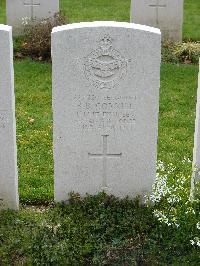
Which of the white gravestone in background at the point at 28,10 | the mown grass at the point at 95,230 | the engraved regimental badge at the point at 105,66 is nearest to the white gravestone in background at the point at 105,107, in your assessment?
the engraved regimental badge at the point at 105,66

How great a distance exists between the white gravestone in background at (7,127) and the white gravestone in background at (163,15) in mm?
6720

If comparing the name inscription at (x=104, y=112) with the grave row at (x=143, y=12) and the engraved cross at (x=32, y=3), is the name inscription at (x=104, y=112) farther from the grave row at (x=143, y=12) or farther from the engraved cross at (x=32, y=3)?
the engraved cross at (x=32, y=3)

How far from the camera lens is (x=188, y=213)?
5555mm

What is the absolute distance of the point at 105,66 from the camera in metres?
5.72

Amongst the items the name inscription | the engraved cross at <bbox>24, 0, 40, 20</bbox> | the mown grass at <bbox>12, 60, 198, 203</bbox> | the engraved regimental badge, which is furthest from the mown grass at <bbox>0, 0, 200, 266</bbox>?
the engraved cross at <bbox>24, 0, 40, 20</bbox>

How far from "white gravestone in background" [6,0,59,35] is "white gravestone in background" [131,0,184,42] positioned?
5.16 feet

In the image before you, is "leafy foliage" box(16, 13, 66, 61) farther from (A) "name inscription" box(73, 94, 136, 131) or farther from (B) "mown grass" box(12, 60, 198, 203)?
(A) "name inscription" box(73, 94, 136, 131)

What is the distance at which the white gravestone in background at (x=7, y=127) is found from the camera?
5664 mm

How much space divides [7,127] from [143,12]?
6823 millimetres

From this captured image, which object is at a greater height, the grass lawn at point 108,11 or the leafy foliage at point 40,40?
the grass lawn at point 108,11

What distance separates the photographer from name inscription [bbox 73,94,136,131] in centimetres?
582

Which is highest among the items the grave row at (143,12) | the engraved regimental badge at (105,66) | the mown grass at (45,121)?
the grave row at (143,12)

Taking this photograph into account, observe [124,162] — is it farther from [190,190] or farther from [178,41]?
[178,41]

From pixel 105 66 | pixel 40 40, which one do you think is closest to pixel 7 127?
pixel 105 66
